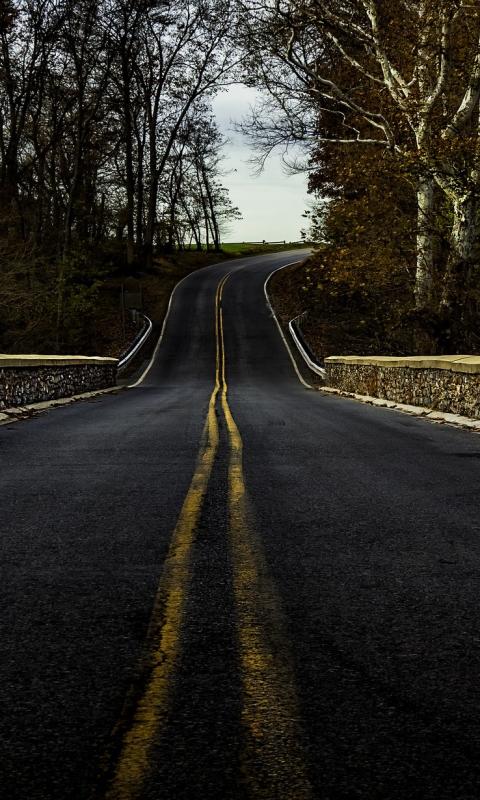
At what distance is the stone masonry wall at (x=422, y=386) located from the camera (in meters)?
13.9

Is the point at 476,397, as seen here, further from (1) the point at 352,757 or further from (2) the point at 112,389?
(2) the point at 112,389

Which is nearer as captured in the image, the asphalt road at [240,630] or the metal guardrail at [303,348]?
the asphalt road at [240,630]

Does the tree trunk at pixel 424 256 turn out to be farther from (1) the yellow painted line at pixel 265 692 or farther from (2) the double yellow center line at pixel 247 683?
(1) the yellow painted line at pixel 265 692

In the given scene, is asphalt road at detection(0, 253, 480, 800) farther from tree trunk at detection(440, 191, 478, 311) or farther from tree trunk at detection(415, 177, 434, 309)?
tree trunk at detection(415, 177, 434, 309)

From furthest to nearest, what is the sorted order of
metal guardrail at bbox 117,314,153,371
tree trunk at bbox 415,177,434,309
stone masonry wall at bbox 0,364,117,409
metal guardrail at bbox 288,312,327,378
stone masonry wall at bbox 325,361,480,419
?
1. metal guardrail at bbox 117,314,153,371
2. metal guardrail at bbox 288,312,327,378
3. tree trunk at bbox 415,177,434,309
4. stone masonry wall at bbox 0,364,117,409
5. stone masonry wall at bbox 325,361,480,419

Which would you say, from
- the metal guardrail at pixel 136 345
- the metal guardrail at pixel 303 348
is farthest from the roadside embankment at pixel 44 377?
the metal guardrail at pixel 136 345

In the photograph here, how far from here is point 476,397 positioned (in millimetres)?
13406

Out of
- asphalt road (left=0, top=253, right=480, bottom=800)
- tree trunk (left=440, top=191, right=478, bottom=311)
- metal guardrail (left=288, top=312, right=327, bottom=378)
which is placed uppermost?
tree trunk (left=440, top=191, right=478, bottom=311)

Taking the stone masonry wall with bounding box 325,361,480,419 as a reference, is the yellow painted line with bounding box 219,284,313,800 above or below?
above

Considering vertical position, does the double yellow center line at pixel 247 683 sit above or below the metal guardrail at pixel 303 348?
above

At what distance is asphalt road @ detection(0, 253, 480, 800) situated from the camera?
2365mm

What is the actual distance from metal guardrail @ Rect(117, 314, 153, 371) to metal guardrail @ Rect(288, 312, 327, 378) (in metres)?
7.93

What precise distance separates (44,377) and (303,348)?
25313 millimetres

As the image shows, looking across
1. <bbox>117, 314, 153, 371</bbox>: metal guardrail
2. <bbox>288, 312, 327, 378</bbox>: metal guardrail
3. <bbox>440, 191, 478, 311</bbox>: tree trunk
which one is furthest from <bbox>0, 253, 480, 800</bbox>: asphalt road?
<bbox>117, 314, 153, 371</bbox>: metal guardrail
